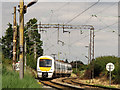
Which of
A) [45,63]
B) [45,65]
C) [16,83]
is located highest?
[45,63]

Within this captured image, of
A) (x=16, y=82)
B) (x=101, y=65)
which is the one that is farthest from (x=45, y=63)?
(x=16, y=82)

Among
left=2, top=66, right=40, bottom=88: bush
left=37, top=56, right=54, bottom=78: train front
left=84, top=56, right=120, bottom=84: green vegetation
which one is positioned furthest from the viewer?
left=84, top=56, right=120, bottom=84: green vegetation

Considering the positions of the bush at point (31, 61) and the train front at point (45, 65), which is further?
the bush at point (31, 61)

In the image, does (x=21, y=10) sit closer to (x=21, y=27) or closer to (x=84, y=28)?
(x=21, y=27)

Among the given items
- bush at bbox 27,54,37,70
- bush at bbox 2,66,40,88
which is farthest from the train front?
bush at bbox 2,66,40,88

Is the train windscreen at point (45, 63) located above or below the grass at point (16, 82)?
above

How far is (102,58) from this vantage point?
1763 inches

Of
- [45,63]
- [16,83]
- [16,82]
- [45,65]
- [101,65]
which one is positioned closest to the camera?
[16,83]

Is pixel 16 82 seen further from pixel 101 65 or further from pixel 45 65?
pixel 101 65

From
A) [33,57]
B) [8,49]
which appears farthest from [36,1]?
[8,49]

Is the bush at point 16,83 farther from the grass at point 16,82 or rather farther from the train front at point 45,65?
the train front at point 45,65

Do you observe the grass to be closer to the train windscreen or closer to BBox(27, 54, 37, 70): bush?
the train windscreen

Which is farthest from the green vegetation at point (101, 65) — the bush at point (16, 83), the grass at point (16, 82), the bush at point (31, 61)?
the bush at point (16, 83)

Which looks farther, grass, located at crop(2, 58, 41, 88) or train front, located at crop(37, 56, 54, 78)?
train front, located at crop(37, 56, 54, 78)
